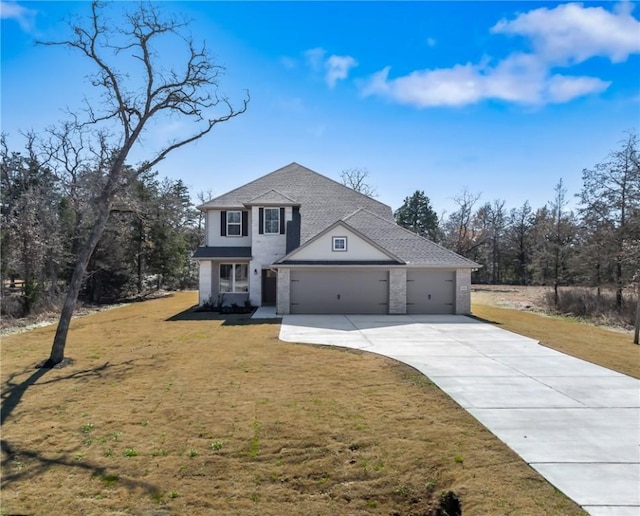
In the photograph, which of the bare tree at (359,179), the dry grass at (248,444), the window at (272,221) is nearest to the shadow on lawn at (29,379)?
the dry grass at (248,444)

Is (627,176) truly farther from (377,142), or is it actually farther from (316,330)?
(316,330)

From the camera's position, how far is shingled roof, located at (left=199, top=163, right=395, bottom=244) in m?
22.2

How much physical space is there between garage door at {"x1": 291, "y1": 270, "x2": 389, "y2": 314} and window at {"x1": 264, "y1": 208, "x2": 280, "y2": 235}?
3308 millimetres

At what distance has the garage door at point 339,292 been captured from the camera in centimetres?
1927

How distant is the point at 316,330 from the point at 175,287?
2627 centimetres

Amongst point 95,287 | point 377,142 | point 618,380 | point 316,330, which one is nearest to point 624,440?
point 618,380

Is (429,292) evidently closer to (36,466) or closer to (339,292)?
(339,292)

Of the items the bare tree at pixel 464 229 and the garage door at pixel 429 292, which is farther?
the bare tree at pixel 464 229

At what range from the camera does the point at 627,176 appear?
24.0 m

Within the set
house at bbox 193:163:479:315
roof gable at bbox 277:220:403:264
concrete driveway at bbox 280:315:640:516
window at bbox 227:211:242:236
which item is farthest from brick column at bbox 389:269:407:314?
window at bbox 227:211:242:236

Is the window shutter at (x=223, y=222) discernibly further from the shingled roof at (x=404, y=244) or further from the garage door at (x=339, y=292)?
the shingled roof at (x=404, y=244)

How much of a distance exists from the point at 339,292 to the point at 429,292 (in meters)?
4.55

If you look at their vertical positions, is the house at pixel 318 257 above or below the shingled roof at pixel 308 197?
below

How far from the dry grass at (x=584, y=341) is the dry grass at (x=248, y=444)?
5.87 m
